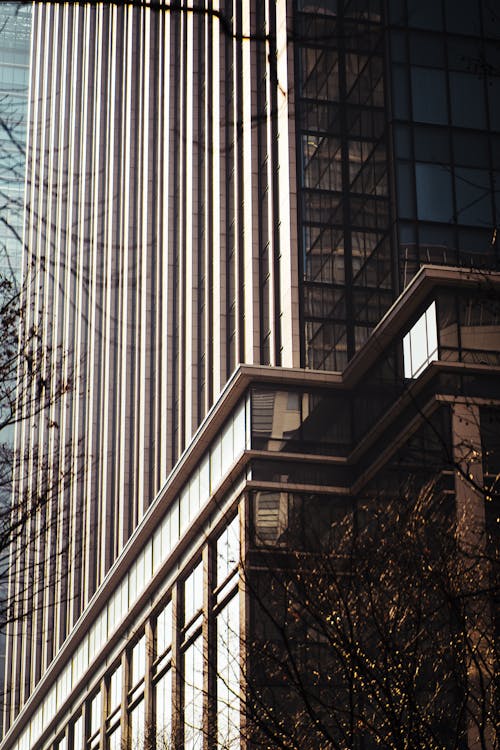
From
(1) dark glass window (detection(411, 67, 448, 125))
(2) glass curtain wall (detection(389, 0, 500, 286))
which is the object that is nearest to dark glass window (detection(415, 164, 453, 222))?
(2) glass curtain wall (detection(389, 0, 500, 286))

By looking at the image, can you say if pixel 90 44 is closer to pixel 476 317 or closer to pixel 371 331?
pixel 371 331

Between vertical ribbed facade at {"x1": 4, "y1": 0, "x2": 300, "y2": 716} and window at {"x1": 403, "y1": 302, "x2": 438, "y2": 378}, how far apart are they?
8532 millimetres

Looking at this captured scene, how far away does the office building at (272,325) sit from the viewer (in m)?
46.6

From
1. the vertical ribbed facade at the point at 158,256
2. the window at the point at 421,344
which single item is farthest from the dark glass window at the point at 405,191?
the window at the point at 421,344

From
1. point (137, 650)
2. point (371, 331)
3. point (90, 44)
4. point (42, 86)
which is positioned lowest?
point (137, 650)

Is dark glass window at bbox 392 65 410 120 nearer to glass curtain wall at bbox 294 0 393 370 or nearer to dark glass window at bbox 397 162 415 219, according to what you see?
glass curtain wall at bbox 294 0 393 370

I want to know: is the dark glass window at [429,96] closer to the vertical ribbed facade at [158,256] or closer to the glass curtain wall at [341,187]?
the glass curtain wall at [341,187]

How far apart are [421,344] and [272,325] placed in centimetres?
1255

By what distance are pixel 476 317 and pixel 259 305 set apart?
1605cm

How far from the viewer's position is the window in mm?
46125

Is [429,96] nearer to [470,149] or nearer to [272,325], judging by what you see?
[470,149]

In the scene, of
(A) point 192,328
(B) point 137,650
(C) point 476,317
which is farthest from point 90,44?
(C) point 476,317

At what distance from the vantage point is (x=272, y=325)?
5850 cm

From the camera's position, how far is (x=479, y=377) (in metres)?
46.2
